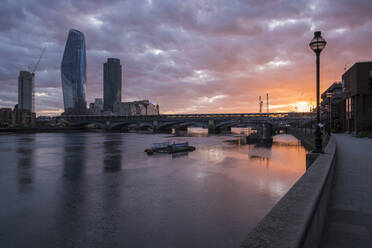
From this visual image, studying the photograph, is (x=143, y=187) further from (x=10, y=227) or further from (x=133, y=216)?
(x=10, y=227)

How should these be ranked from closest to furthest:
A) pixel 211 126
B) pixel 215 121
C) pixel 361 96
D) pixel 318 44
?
pixel 318 44
pixel 361 96
pixel 211 126
pixel 215 121

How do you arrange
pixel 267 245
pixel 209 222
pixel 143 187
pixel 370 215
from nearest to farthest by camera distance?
pixel 267 245 < pixel 370 215 < pixel 209 222 < pixel 143 187

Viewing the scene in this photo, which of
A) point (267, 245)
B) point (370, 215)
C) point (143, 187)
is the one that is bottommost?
point (143, 187)

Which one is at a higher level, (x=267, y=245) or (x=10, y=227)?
(x=267, y=245)

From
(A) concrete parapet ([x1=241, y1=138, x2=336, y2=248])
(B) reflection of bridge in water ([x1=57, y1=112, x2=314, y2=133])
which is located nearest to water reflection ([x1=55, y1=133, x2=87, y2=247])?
(A) concrete parapet ([x1=241, y1=138, x2=336, y2=248])

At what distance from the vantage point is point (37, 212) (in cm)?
1180

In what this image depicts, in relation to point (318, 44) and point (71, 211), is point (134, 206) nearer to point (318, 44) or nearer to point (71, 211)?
point (71, 211)

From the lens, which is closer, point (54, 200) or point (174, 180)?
point (54, 200)

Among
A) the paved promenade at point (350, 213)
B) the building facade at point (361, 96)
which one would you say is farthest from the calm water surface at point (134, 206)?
the building facade at point (361, 96)

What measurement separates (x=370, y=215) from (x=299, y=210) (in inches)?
163

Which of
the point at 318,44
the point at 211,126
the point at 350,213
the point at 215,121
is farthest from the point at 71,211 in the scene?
the point at 215,121

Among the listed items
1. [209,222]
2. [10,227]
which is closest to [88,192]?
[10,227]

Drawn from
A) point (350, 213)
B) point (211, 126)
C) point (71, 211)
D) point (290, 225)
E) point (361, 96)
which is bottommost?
point (71, 211)

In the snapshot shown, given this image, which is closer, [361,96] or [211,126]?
[361,96]
